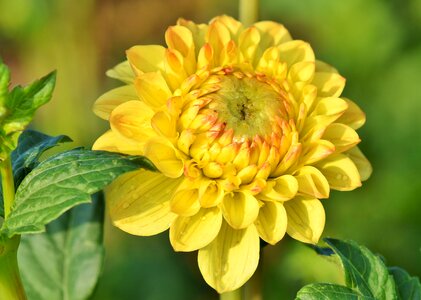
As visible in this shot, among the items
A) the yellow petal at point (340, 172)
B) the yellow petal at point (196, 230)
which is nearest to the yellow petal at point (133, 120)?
the yellow petal at point (196, 230)

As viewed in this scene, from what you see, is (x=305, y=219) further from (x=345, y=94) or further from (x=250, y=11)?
(x=345, y=94)

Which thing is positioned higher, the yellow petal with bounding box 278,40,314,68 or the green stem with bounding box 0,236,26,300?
the yellow petal with bounding box 278,40,314,68

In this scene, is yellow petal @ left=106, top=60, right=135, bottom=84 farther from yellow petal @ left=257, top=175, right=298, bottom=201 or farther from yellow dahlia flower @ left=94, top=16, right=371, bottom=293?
yellow petal @ left=257, top=175, right=298, bottom=201

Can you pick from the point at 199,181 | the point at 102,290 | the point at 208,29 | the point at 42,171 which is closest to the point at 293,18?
the point at 102,290

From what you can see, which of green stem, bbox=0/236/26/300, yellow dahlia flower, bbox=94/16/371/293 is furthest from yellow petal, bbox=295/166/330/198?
green stem, bbox=0/236/26/300

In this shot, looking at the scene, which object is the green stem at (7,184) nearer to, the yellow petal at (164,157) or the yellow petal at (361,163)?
the yellow petal at (164,157)

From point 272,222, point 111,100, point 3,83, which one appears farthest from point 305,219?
point 3,83
